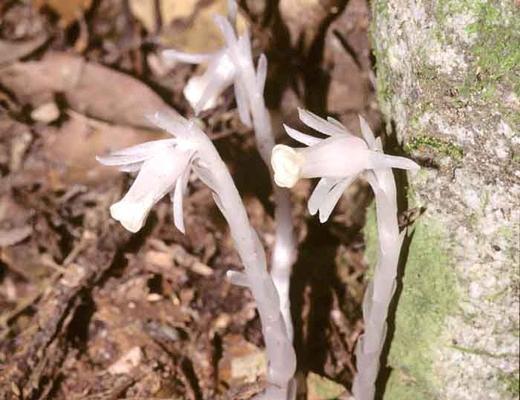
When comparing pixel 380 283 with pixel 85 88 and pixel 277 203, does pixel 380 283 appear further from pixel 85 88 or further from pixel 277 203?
pixel 85 88

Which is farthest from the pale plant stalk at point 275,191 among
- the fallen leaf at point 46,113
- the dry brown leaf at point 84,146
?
the fallen leaf at point 46,113

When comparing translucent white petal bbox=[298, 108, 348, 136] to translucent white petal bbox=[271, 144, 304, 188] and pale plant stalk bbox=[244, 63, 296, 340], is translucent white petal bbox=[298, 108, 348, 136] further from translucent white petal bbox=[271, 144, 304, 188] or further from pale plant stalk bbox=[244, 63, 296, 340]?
pale plant stalk bbox=[244, 63, 296, 340]

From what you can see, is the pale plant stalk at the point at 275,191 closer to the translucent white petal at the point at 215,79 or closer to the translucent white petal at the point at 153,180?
the translucent white petal at the point at 215,79

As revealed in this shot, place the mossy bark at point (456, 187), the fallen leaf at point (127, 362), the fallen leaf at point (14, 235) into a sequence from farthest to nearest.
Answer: the fallen leaf at point (14, 235)
the fallen leaf at point (127, 362)
the mossy bark at point (456, 187)

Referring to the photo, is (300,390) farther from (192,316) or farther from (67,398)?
(67,398)

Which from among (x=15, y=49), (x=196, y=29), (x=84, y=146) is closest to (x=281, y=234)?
(x=84, y=146)

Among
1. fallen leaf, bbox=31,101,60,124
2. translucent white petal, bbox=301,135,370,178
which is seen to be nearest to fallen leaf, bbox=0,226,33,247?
fallen leaf, bbox=31,101,60,124

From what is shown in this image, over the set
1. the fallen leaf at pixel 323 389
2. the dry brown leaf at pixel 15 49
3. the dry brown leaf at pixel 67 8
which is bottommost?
the fallen leaf at pixel 323 389
